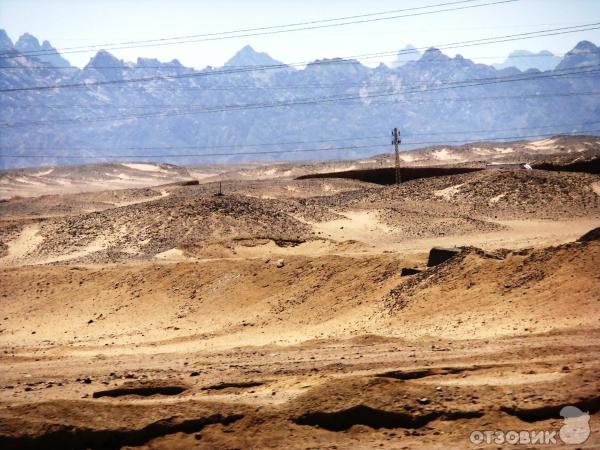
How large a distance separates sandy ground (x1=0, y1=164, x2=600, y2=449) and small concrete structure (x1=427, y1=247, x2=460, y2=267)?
0.37 meters

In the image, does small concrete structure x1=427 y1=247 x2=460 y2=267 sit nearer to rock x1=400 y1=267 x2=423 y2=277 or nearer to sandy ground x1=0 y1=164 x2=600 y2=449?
sandy ground x1=0 y1=164 x2=600 y2=449

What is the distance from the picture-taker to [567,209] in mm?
32500

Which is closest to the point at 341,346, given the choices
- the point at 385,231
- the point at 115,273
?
the point at 115,273

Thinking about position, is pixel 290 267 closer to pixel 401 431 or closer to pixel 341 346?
pixel 341 346

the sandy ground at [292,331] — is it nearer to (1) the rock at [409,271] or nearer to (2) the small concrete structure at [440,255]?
(1) the rock at [409,271]

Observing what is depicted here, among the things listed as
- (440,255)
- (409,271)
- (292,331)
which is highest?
(440,255)

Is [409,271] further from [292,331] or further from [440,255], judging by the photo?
[292,331]

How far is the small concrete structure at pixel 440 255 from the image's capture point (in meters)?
17.7

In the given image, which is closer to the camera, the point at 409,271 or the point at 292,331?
the point at 292,331

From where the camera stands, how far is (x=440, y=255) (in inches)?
708

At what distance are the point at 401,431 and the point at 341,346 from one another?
15.0ft

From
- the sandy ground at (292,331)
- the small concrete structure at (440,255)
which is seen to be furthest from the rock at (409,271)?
the small concrete structure at (440,255)

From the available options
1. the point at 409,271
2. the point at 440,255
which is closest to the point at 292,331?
the point at 409,271

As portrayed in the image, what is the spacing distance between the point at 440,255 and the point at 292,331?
4827 mm
